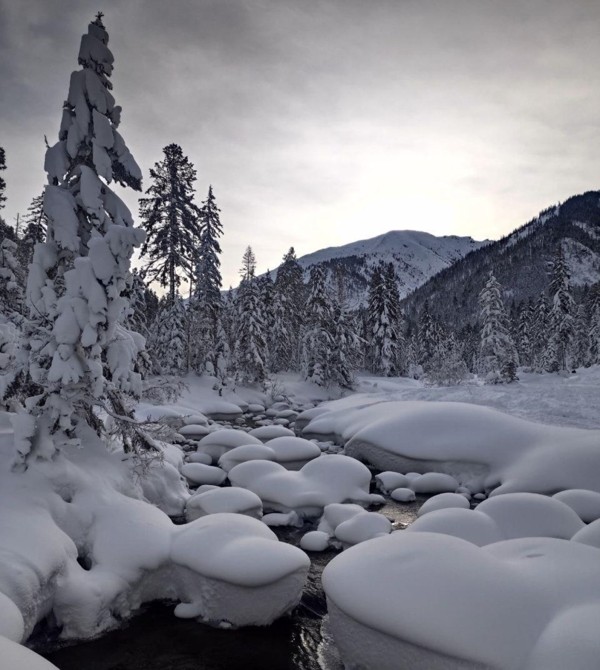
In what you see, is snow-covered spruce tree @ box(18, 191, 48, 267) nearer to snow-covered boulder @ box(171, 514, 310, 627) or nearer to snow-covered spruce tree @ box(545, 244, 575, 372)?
snow-covered boulder @ box(171, 514, 310, 627)

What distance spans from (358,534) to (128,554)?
159 inches

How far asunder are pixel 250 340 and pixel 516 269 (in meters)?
137

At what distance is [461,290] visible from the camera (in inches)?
5782

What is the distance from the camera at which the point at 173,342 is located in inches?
1100

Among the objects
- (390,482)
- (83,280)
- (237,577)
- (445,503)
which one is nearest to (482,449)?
(390,482)

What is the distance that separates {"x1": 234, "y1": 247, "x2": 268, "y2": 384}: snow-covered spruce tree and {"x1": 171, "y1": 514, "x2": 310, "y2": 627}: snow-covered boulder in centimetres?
2591

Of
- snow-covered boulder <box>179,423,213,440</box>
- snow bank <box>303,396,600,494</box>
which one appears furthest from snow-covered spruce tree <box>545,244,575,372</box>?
snow-covered boulder <box>179,423,213,440</box>

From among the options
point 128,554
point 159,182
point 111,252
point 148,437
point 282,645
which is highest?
point 159,182

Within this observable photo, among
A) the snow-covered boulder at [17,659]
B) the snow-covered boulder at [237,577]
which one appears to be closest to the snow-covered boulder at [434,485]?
the snow-covered boulder at [237,577]

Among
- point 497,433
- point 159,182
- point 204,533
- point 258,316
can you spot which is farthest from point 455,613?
point 258,316

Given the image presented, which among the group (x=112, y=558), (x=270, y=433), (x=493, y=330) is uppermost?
(x=493, y=330)

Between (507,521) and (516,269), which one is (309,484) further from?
(516,269)

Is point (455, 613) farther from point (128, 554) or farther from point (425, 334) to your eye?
point (425, 334)

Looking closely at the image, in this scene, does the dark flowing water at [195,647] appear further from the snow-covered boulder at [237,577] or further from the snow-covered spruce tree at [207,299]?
the snow-covered spruce tree at [207,299]
